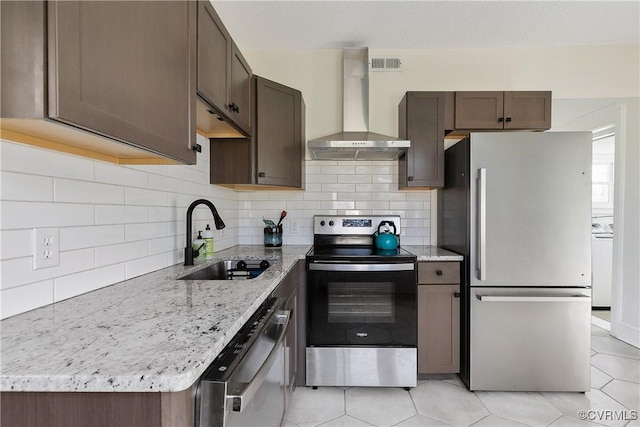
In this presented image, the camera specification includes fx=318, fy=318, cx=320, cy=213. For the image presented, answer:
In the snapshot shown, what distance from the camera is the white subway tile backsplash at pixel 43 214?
90 cm

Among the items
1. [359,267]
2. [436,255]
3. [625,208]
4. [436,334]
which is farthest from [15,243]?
[625,208]

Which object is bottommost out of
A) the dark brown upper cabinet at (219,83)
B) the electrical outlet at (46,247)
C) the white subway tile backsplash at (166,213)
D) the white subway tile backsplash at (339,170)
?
the electrical outlet at (46,247)

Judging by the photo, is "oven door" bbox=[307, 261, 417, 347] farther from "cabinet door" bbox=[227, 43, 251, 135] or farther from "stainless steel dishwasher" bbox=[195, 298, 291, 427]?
"cabinet door" bbox=[227, 43, 251, 135]

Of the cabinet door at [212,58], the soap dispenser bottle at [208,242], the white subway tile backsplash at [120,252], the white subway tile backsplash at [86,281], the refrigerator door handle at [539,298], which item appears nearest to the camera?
the white subway tile backsplash at [86,281]

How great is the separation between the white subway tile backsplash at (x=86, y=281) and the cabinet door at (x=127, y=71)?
0.54 metres

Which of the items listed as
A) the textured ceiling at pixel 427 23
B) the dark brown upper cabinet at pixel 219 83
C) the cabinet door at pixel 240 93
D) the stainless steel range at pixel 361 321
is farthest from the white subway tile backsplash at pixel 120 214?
the textured ceiling at pixel 427 23

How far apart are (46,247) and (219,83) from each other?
103 centimetres

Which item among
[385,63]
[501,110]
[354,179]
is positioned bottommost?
[354,179]

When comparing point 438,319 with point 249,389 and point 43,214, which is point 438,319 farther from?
point 43,214

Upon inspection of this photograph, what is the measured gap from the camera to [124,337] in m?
0.74

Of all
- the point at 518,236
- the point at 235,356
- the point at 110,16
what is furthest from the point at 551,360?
the point at 110,16

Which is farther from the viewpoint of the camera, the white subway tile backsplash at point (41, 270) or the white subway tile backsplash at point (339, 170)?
Result: the white subway tile backsplash at point (339, 170)

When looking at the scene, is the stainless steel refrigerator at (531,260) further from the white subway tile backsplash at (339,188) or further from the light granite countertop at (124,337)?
the light granite countertop at (124,337)

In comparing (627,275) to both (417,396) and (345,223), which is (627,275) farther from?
(345,223)
